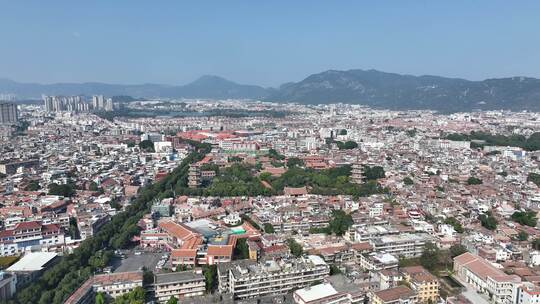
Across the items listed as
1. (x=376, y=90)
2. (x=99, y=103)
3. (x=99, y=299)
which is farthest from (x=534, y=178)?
(x=376, y=90)

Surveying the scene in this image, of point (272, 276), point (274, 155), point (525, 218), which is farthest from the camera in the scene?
point (274, 155)

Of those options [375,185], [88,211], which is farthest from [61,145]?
[375,185]

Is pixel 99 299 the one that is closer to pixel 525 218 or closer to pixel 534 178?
pixel 525 218

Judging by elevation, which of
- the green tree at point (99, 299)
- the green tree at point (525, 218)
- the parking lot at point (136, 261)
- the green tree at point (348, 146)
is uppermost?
the green tree at point (348, 146)

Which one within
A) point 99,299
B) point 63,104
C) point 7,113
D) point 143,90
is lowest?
point 99,299

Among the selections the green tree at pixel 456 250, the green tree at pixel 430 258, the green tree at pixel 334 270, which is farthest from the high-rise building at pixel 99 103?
the green tree at pixel 456 250

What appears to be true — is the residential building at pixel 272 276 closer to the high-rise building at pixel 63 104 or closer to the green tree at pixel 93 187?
the green tree at pixel 93 187

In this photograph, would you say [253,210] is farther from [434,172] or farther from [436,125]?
[436,125]
